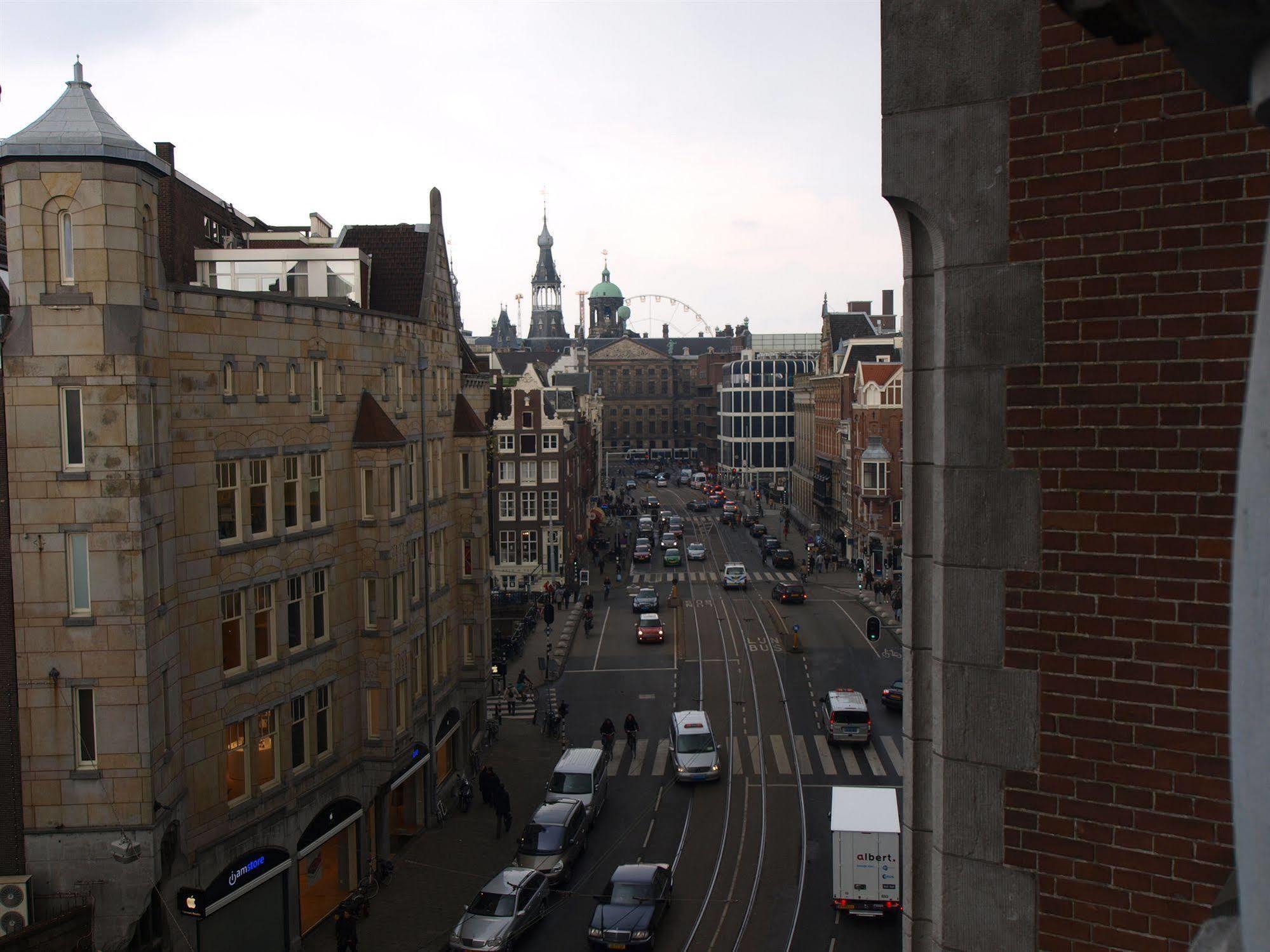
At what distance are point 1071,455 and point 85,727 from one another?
1948 cm

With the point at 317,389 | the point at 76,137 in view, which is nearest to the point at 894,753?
the point at 317,389

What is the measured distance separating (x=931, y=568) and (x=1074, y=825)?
1863mm

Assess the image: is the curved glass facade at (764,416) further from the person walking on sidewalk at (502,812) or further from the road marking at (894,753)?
the person walking on sidewalk at (502,812)

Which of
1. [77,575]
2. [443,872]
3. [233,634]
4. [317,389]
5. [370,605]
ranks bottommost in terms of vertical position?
[443,872]

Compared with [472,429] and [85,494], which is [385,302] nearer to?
[472,429]

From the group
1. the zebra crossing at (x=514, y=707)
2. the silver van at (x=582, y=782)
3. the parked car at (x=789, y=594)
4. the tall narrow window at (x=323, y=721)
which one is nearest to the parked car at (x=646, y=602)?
the parked car at (x=789, y=594)

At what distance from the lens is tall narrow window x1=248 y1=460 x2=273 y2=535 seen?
25.0 m

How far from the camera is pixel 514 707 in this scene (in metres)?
47.2

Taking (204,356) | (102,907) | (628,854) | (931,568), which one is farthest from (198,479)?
(931,568)

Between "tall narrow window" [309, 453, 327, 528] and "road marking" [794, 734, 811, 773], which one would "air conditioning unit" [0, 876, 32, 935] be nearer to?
"tall narrow window" [309, 453, 327, 528]

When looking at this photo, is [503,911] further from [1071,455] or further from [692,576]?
[692,576]

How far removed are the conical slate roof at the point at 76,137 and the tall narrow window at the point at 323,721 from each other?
13282 mm

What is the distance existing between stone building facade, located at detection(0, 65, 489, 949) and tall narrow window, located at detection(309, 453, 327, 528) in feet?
0.28

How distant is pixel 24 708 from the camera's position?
20.1m
